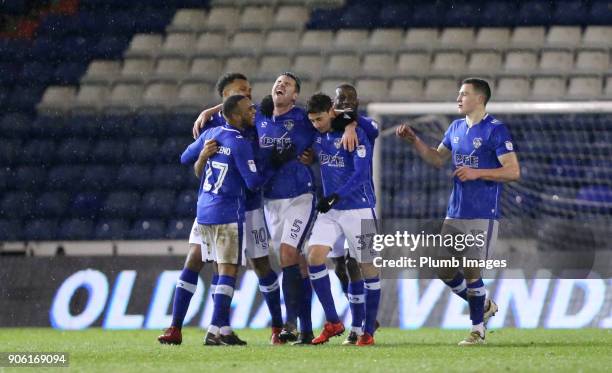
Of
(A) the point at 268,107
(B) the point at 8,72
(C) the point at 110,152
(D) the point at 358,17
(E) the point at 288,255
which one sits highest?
(D) the point at 358,17

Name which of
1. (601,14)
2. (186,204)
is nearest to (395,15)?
(601,14)

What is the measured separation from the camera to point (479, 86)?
8.82 metres

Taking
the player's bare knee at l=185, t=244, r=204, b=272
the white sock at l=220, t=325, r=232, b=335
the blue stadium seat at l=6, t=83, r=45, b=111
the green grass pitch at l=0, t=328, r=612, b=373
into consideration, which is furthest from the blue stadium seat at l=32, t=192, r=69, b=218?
the white sock at l=220, t=325, r=232, b=335

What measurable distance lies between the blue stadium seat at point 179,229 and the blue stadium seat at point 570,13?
5.86 metres

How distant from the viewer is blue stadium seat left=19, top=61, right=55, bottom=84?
59.4 ft

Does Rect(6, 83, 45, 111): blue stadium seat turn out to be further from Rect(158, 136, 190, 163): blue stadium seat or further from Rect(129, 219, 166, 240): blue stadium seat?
Rect(129, 219, 166, 240): blue stadium seat

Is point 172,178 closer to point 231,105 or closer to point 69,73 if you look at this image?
point 69,73

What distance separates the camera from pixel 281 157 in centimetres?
862

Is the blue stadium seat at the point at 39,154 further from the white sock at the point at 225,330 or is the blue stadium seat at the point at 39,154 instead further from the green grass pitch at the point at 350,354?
the white sock at the point at 225,330

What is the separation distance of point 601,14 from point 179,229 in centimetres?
648

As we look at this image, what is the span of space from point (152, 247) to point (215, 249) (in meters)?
5.81

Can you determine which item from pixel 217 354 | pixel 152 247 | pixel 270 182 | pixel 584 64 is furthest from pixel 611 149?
pixel 217 354

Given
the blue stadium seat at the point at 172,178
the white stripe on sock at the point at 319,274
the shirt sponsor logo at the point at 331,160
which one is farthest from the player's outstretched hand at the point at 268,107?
the blue stadium seat at the point at 172,178

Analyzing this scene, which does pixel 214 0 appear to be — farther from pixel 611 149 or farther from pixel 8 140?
pixel 611 149
